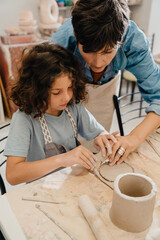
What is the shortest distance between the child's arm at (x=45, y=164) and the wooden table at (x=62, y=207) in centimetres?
4

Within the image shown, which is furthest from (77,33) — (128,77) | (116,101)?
(128,77)

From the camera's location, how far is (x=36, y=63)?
102 centimetres

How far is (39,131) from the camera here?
3.65 feet

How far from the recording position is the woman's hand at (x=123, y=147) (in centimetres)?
98

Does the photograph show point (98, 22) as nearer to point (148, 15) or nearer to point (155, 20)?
point (148, 15)

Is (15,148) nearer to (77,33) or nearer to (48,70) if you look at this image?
(48,70)

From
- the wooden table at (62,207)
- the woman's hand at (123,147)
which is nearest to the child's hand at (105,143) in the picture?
the woman's hand at (123,147)

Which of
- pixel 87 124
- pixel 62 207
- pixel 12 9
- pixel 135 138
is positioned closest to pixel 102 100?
pixel 87 124

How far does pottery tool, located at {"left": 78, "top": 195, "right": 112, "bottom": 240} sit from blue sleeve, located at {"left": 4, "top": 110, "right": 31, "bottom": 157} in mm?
360

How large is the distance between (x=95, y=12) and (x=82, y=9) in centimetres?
6

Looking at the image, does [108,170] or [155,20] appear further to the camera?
[155,20]

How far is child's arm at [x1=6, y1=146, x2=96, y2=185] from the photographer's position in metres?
0.91

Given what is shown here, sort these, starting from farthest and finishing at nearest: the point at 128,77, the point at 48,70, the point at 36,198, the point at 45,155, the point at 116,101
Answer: the point at 128,77 < the point at 116,101 < the point at 45,155 < the point at 48,70 < the point at 36,198

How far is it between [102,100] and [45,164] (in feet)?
2.61
